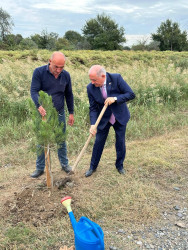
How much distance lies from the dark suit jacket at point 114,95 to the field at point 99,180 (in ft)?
3.07

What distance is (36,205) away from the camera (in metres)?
2.74

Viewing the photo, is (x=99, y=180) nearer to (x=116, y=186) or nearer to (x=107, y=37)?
(x=116, y=186)

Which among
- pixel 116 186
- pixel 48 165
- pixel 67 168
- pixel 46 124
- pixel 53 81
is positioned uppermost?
A: pixel 53 81

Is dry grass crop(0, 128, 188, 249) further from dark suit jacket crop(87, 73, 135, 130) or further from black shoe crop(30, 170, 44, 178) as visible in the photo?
Result: dark suit jacket crop(87, 73, 135, 130)

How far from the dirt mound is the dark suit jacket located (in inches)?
42.1

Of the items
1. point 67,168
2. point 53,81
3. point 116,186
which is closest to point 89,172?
point 67,168

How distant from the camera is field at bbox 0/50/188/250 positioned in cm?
250

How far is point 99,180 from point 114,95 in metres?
1.27

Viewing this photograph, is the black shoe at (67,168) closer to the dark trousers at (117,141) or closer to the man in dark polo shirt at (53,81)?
the dark trousers at (117,141)

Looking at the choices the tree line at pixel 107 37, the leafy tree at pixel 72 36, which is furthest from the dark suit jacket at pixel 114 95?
the leafy tree at pixel 72 36

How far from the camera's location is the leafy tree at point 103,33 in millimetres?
29922

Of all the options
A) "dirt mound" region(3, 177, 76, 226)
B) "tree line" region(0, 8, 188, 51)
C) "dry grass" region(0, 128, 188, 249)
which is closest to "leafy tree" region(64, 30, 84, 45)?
"tree line" region(0, 8, 188, 51)

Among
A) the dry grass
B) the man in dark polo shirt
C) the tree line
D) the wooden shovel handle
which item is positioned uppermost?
the tree line

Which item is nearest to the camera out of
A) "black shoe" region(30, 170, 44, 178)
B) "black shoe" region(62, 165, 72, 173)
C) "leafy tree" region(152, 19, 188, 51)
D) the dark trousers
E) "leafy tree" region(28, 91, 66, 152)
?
"leafy tree" region(28, 91, 66, 152)
